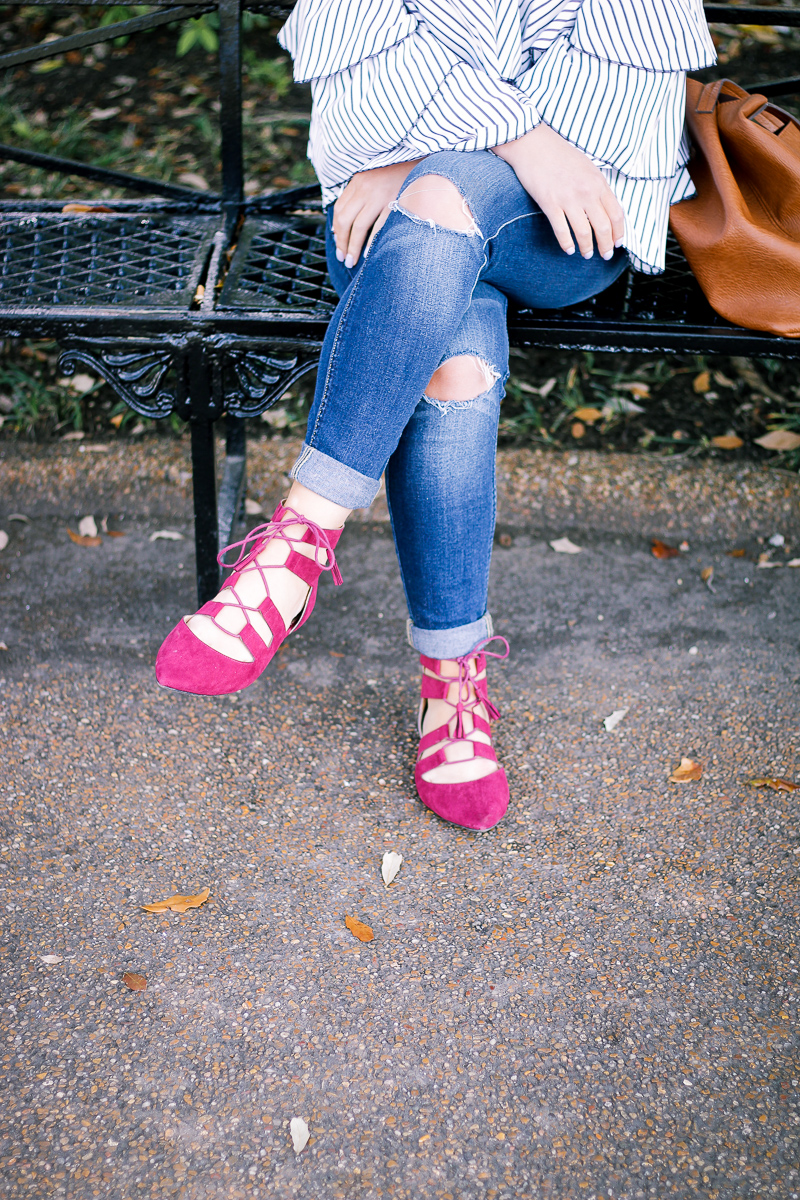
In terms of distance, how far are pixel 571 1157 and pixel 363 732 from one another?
0.94 meters

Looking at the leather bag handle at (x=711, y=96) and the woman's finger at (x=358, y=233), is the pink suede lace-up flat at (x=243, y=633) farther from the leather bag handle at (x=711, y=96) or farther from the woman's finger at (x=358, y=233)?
the leather bag handle at (x=711, y=96)

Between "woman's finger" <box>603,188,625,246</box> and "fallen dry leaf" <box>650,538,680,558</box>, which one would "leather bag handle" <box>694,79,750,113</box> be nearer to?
"woman's finger" <box>603,188,625,246</box>

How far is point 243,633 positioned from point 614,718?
897 mm

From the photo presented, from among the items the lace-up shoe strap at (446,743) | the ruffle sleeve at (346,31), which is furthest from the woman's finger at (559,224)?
the lace-up shoe strap at (446,743)

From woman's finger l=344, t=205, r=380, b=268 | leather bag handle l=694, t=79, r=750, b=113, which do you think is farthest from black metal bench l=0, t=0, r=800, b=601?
leather bag handle l=694, t=79, r=750, b=113

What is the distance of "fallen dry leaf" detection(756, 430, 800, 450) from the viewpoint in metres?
2.99

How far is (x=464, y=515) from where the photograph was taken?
5.59ft

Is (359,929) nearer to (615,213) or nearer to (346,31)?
(615,213)

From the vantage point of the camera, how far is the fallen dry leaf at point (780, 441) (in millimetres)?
2994

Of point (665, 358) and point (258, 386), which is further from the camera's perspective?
point (665, 358)

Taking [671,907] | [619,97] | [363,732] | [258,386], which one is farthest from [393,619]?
[619,97]

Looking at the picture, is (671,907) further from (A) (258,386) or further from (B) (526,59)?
(B) (526,59)

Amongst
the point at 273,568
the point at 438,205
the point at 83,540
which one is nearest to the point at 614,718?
the point at 273,568

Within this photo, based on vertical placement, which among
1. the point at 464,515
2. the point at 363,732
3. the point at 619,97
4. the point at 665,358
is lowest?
the point at 363,732
